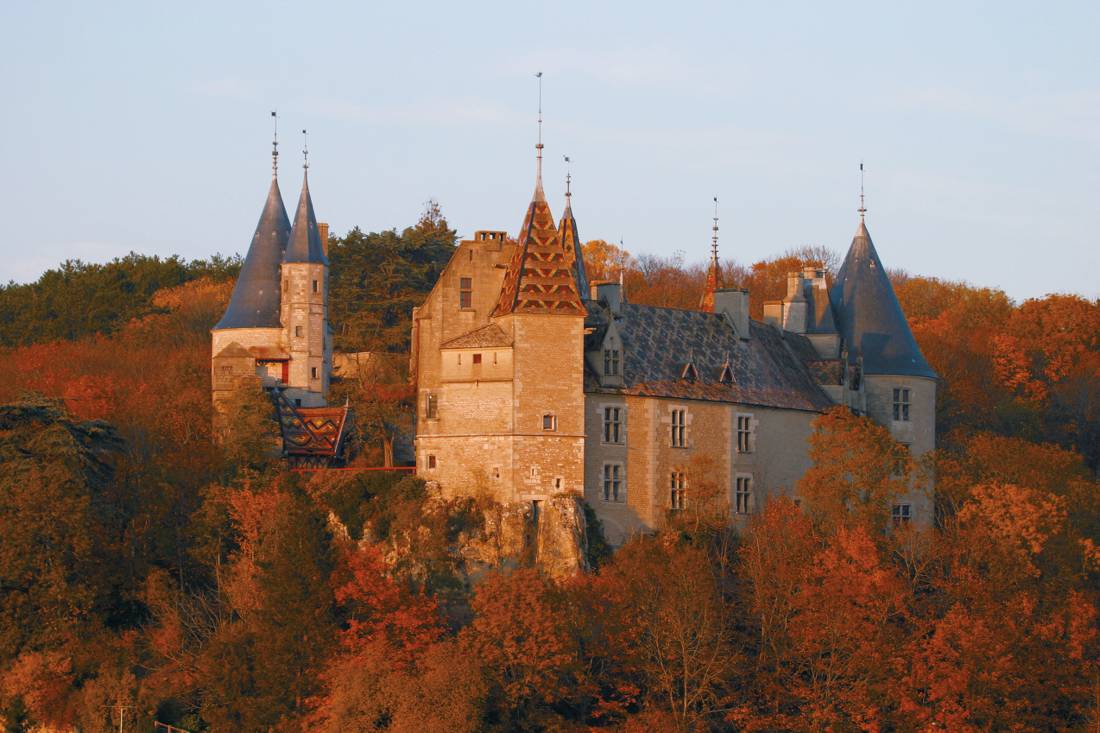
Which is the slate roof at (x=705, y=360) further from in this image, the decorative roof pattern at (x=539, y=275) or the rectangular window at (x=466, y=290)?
the rectangular window at (x=466, y=290)

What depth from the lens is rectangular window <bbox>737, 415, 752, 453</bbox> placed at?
61.3 metres

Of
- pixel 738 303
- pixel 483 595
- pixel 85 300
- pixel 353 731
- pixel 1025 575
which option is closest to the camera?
pixel 353 731

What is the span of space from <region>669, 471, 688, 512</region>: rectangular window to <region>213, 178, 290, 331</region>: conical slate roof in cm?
1378

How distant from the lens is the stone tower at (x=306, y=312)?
65438mm

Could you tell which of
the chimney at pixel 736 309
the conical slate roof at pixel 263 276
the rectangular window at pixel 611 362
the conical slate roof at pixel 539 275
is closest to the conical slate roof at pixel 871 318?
the chimney at pixel 736 309

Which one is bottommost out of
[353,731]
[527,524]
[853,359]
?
[353,731]

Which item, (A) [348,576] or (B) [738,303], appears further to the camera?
(B) [738,303]

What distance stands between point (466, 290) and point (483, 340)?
2.91 meters

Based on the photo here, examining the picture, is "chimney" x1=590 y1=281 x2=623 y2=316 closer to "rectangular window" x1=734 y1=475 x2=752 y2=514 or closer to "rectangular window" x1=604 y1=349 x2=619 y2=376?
"rectangular window" x1=604 y1=349 x2=619 y2=376

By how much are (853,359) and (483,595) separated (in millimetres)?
17787

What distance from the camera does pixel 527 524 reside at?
56375mm

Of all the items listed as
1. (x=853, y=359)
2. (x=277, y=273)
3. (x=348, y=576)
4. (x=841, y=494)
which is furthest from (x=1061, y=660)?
(x=277, y=273)

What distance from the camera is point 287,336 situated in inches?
2591

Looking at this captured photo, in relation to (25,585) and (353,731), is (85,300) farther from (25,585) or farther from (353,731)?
(353,731)
